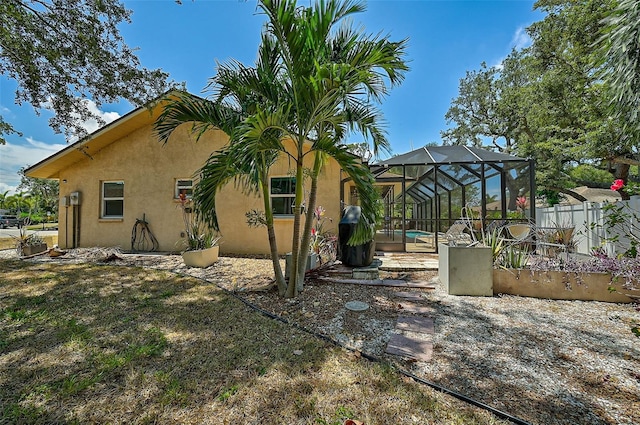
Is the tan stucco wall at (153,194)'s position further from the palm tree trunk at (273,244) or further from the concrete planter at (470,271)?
the concrete planter at (470,271)

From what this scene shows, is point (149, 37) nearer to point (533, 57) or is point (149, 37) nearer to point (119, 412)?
point (119, 412)

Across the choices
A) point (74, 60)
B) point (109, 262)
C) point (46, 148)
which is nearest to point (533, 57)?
point (74, 60)

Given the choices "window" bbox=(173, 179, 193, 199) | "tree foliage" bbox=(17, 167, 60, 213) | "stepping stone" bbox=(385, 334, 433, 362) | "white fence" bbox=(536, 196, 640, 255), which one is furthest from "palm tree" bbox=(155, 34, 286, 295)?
"tree foliage" bbox=(17, 167, 60, 213)

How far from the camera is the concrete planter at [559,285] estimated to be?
3.91 metres

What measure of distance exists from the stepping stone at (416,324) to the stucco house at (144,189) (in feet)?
15.4

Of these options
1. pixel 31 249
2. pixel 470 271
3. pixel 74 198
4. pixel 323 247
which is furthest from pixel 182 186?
pixel 470 271

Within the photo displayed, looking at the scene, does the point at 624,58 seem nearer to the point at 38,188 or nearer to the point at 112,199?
the point at 112,199

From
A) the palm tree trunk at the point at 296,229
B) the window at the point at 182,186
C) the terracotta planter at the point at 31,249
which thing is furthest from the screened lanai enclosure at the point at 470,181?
the terracotta planter at the point at 31,249

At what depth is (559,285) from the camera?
13.4 ft

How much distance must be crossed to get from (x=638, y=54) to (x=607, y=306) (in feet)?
10.5

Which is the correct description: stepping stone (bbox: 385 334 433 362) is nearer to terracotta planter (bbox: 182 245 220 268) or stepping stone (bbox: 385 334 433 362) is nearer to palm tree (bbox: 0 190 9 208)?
terracotta planter (bbox: 182 245 220 268)

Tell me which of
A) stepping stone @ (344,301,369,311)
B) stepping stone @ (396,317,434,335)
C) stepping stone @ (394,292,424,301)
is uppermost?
stepping stone @ (394,292,424,301)

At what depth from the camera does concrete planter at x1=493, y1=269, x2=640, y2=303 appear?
391 cm

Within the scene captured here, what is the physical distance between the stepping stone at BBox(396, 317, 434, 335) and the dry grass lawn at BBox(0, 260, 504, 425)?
95cm
